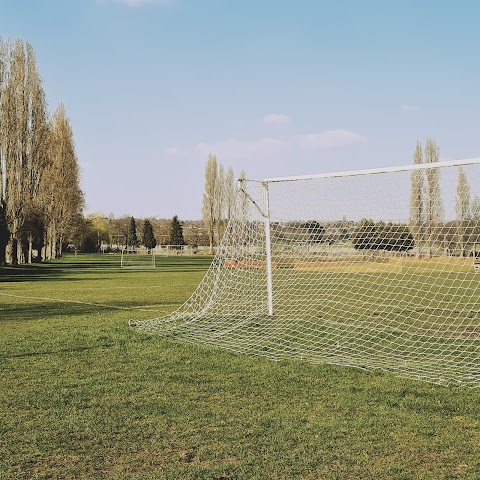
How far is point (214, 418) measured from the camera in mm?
4789

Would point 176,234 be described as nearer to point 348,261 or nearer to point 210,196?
point 210,196

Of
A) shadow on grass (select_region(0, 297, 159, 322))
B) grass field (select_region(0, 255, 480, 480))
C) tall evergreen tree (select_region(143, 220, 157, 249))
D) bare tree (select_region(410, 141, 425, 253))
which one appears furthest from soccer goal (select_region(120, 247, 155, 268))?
grass field (select_region(0, 255, 480, 480))

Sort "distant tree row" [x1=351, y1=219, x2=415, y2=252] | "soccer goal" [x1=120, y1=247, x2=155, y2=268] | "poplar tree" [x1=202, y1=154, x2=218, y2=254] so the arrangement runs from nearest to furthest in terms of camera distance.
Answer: "distant tree row" [x1=351, y1=219, x2=415, y2=252] → "soccer goal" [x1=120, y1=247, x2=155, y2=268] → "poplar tree" [x1=202, y1=154, x2=218, y2=254]

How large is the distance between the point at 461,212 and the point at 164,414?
8.46 meters

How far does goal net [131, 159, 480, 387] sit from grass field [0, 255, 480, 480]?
36.9 inches

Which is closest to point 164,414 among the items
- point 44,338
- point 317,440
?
point 317,440

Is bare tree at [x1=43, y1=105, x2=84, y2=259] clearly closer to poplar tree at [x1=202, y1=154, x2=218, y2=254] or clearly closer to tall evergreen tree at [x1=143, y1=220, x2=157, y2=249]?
poplar tree at [x1=202, y1=154, x2=218, y2=254]

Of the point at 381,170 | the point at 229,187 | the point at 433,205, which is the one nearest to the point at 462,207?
the point at 433,205

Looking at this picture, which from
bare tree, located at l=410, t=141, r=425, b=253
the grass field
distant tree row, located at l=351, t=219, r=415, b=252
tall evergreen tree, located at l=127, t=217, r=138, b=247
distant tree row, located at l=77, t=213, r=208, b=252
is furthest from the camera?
tall evergreen tree, located at l=127, t=217, r=138, b=247

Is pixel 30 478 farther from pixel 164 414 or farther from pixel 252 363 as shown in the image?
pixel 252 363

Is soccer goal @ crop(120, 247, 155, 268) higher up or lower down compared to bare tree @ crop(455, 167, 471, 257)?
lower down

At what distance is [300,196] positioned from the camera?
11.4m

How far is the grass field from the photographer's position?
12.3 feet

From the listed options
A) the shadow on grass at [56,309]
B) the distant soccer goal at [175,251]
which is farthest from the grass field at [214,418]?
the distant soccer goal at [175,251]
